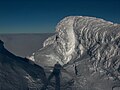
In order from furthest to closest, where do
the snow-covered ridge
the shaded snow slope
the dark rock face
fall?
the shaded snow slope < the snow-covered ridge < the dark rock face

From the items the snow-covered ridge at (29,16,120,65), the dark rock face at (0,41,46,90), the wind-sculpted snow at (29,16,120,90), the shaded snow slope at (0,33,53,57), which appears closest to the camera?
the dark rock face at (0,41,46,90)

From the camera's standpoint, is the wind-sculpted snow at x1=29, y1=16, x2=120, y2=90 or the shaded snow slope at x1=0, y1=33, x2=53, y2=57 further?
the shaded snow slope at x1=0, y1=33, x2=53, y2=57

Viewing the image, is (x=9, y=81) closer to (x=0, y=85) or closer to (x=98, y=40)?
(x=0, y=85)

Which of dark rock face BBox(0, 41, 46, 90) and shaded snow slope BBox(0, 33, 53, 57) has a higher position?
shaded snow slope BBox(0, 33, 53, 57)

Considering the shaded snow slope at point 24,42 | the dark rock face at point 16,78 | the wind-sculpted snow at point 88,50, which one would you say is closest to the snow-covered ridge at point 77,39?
the wind-sculpted snow at point 88,50

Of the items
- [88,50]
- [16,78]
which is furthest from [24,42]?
[16,78]

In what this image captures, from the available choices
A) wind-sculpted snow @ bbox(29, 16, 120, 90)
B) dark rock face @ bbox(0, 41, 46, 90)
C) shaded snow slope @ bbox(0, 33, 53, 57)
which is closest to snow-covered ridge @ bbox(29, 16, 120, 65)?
wind-sculpted snow @ bbox(29, 16, 120, 90)

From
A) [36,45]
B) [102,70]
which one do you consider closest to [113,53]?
[102,70]

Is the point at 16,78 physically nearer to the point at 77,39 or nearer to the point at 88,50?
the point at 88,50

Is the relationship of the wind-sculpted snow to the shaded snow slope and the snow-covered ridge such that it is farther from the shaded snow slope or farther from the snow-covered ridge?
the shaded snow slope

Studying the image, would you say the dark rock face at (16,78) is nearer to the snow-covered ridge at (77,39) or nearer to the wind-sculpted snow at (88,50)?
the wind-sculpted snow at (88,50)
